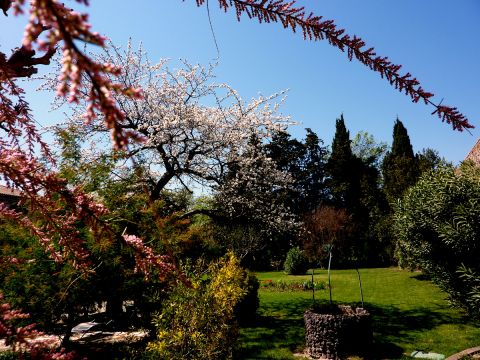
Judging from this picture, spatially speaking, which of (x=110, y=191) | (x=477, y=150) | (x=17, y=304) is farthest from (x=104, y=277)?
(x=477, y=150)

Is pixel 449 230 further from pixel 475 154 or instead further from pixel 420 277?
pixel 420 277

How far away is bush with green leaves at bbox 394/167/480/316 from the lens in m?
7.63

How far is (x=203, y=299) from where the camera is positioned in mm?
5465

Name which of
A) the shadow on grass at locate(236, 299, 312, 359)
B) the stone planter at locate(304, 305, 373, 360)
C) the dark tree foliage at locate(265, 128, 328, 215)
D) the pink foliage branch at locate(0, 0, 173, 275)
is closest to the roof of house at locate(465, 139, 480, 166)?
the stone planter at locate(304, 305, 373, 360)

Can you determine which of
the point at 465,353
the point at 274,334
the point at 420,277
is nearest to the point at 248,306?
the point at 274,334

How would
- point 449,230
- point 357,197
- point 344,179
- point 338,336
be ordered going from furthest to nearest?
1. point 344,179
2. point 357,197
3. point 338,336
4. point 449,230

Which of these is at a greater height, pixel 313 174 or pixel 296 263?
pixel 313 174

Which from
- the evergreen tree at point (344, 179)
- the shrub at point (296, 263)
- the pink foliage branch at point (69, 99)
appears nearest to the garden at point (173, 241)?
the pink foliage branch at point (69, 99)

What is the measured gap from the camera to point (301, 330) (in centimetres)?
1117

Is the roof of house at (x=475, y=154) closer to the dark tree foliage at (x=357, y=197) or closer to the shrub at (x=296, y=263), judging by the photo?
the dark tree foliage at (x=357, y=197)

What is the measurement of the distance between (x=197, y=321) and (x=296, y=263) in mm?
23018

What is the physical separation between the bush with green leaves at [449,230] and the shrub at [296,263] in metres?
16.9

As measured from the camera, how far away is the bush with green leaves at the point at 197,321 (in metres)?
5.13

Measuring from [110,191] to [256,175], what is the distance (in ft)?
32.2
